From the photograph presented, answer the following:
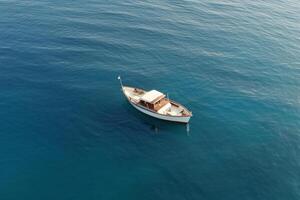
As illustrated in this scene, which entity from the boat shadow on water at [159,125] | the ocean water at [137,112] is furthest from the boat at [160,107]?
the ocean water at [137,112]

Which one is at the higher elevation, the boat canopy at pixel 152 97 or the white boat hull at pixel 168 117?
the boat canopy at pixel 152 97

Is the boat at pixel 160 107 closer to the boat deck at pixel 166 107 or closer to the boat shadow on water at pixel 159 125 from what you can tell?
the boat deck at pixel 166 107

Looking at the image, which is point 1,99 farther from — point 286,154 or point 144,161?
point 286,154

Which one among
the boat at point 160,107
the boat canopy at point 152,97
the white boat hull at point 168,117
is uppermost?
the boat canopy at point 152,97

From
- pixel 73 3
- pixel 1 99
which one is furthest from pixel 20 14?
pixel 1 99

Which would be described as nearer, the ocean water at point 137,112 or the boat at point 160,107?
the ocean water at point 137,112

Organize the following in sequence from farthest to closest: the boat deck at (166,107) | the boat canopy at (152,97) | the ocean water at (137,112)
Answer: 1. the boat deck at (166,107)
2. the boat canopy at (152,97)
3. the ocean water at (137,112)

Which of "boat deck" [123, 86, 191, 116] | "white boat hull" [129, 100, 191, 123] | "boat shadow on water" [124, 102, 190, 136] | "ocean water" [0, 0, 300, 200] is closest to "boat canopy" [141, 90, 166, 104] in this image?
"boat deck" [123, 86, 191, 116]

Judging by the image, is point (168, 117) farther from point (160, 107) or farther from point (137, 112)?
point (137, 112)
